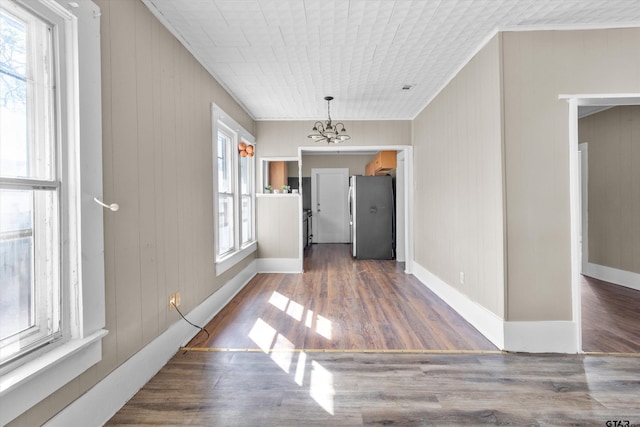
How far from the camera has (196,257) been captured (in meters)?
2.72

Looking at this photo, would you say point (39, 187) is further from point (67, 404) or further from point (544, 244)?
point (544, 244)

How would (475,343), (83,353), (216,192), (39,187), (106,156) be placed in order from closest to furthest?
1. (39,187)
2. (83,353)
3. (106,156)
4. (475,343)
5. (216,192)

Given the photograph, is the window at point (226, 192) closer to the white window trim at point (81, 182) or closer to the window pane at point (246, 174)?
the window pane at point (246, 174)

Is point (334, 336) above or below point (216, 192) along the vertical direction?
below

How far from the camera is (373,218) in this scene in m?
6.10

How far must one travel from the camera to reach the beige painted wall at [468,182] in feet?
7.85

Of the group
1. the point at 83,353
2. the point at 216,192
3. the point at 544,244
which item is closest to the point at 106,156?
the point at 83,353

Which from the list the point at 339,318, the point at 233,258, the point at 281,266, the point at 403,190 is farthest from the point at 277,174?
the point at 339,318

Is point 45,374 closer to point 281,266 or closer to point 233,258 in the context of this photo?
point 233,258

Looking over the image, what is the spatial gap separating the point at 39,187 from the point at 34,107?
13.2 inches

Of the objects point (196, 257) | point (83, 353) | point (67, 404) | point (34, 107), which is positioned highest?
point (34, 107)

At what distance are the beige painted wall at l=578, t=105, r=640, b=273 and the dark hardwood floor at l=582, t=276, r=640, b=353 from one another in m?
0.46

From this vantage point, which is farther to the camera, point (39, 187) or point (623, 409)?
point (623, 409)

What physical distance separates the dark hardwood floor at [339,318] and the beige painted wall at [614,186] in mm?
2522
